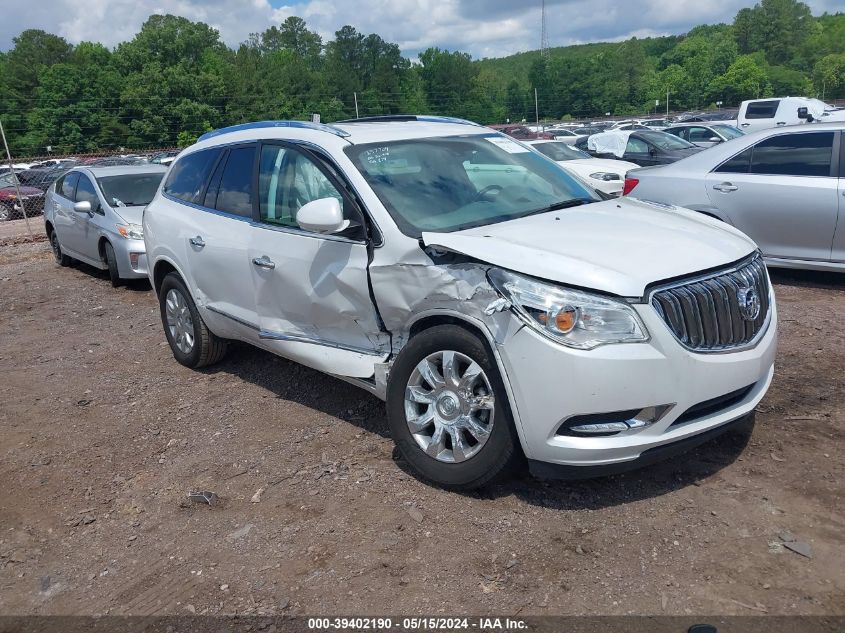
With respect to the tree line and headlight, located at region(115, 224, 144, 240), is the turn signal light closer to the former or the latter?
headlight, located at region(115, 224, 144, 240)

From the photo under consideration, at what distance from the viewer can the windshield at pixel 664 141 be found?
16.1 meters

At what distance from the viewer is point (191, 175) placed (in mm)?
5742

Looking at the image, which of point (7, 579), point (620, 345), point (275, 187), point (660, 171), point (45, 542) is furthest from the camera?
point (660, 171)

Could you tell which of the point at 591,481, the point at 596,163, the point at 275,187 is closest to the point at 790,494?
the point at 591,481

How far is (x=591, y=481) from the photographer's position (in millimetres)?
3771

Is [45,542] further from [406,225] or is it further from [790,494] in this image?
[790,494]

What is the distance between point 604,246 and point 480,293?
0.64 m

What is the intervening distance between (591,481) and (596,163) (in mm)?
10550

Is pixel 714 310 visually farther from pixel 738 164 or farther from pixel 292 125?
pixel 738 164

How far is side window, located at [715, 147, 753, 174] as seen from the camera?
7434mm

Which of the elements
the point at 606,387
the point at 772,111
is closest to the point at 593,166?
the point at 606,387

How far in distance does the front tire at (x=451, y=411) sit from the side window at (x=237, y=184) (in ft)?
6.05

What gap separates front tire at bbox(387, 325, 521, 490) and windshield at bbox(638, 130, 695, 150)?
13771mm

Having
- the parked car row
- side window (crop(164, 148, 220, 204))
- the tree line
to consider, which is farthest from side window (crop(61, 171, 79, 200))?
the tree line
